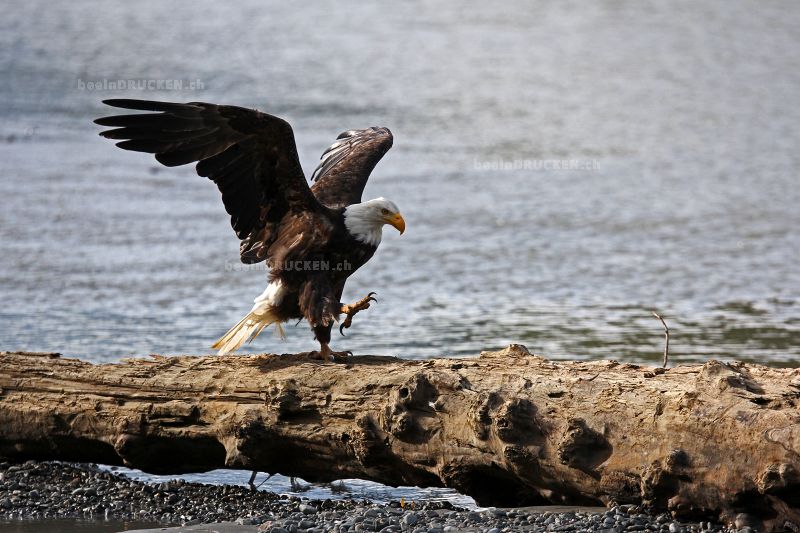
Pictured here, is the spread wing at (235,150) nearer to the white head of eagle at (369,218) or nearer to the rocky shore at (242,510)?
the white head of eagle at (369,218)

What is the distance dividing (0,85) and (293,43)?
6.94 meters

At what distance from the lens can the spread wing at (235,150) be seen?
5.74 metres

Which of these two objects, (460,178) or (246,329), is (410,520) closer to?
(246,329)

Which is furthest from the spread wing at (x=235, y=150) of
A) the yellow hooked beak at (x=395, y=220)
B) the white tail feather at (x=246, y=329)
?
the white tail feather at (x=246, y=329)

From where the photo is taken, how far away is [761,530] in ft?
14.3

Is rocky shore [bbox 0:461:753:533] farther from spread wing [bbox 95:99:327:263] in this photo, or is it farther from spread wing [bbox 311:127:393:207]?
spread wing [bbox 311:127:393:207]

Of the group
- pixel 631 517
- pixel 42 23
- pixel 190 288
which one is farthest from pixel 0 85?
pixel 631 517

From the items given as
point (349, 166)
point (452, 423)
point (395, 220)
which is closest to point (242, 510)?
point (452, 423)

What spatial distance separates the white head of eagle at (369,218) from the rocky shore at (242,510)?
4.39ft

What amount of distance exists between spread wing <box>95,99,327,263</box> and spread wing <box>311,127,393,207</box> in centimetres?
55

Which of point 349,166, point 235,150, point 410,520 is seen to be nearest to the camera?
point 410,520

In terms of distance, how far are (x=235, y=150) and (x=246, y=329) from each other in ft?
3.19

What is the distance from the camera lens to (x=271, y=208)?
6078mm

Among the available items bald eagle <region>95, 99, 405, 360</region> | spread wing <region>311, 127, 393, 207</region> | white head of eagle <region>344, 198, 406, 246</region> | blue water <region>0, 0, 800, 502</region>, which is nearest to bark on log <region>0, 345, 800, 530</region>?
bald eagle <region>95, 99, 405, 360</region>
